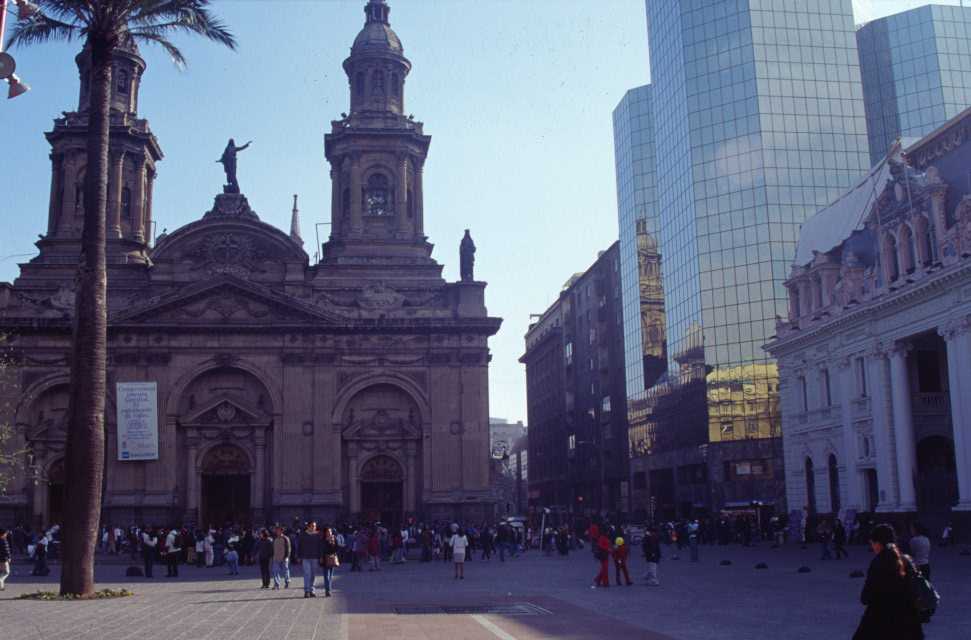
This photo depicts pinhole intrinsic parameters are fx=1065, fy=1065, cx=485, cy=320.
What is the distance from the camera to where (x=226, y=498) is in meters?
58.0

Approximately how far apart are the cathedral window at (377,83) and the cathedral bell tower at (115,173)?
1361 cm

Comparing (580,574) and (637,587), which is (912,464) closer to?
(580,574)

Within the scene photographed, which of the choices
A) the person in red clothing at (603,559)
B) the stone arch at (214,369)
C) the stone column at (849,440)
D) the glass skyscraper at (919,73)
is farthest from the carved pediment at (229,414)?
the glass skyscraper at (919,73)

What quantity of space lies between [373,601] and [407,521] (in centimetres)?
3309

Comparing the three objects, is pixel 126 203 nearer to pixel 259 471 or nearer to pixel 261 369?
pixel 261 369

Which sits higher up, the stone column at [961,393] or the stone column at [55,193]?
the stone column at [55,193]

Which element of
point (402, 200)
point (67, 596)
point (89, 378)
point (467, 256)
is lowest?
point (67, 596)

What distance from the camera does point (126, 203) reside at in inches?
2474

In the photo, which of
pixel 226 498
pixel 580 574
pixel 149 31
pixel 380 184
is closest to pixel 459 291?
pixel 380 184

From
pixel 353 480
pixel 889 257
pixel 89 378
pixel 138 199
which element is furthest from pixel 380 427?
pixel 89 378

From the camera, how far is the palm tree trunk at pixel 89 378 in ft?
76.6

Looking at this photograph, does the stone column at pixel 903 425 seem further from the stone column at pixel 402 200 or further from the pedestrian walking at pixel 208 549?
the stone column at pixel 402 200

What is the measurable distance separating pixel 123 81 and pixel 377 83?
14.8m

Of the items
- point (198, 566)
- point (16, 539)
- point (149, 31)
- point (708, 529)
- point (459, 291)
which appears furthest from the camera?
point (459, 291)
